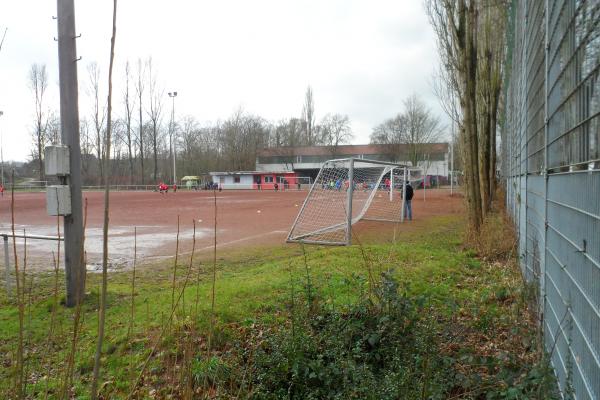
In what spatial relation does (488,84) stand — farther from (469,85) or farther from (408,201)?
(469,85)

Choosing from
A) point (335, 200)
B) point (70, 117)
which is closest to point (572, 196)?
point (70, 117)

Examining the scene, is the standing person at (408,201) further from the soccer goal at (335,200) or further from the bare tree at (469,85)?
the bare tree at (469,85)

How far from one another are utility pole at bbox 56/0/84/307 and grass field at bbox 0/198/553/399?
560mm

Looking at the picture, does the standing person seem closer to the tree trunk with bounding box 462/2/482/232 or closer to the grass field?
the tree trunk with bounding box 462/2/482/232

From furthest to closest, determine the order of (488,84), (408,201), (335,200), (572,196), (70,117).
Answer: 1. (408,201)
2. (488,84)
3. (335,200)
4. (70,117)
5. (572,196)

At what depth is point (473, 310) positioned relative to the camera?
441cm

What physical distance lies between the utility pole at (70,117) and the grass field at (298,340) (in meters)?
0.56

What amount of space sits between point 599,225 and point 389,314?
2421 mm

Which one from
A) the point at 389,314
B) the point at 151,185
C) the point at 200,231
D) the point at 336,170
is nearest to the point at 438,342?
the point at 389,314

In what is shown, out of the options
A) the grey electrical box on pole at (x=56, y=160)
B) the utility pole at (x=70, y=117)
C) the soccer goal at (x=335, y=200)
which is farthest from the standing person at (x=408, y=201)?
the grey electrical box on pole at (x=56, y=160)

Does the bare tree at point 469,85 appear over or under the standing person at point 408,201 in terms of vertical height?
over

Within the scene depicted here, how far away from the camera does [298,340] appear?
12.2 ft

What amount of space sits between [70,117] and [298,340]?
3960mm

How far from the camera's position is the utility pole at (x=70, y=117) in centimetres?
575
